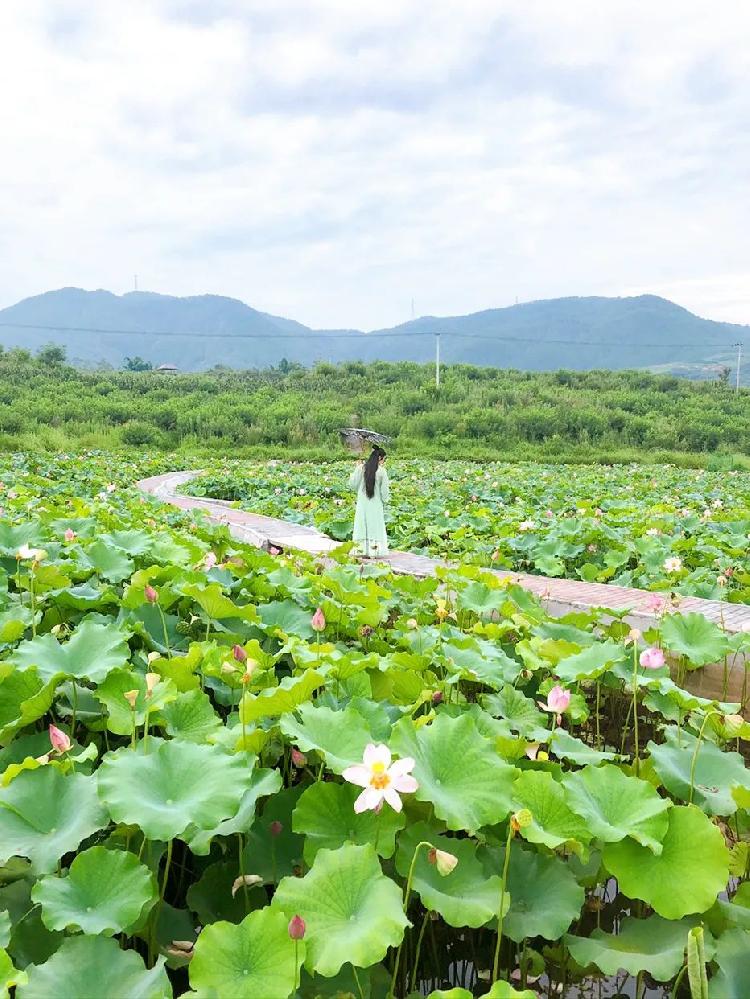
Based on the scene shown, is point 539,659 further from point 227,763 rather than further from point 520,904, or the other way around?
point 227,763

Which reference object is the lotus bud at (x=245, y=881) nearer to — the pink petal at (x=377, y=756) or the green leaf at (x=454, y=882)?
the green leaf at (x=454, y=882)

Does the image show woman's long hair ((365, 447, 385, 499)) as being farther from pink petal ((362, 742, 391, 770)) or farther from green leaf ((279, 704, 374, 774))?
pink petal ((362, 742, 391, 770))

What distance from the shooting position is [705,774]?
184 centimetres

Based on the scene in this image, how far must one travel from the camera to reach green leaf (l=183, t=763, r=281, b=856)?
140 cm

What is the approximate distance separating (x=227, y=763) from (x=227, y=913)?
1.13ft

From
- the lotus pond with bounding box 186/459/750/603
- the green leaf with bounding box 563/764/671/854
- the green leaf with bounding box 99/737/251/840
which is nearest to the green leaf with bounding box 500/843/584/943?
the green leaf with bounding box 563/764/671/854

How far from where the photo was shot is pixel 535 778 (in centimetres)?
156

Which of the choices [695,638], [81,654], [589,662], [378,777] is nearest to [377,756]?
[378,777]

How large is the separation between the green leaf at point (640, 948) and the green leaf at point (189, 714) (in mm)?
942

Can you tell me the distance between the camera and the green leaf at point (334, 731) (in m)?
1.60

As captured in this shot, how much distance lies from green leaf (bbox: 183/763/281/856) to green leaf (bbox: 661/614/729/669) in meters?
1.74

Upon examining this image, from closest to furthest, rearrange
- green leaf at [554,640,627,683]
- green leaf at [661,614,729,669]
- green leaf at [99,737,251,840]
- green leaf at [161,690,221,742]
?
green leaf at [99,737,251,840]
green leaf at [161,690,221,742]
green leaf at [554,640,627,683]
green leaf at [661,614,729,669]

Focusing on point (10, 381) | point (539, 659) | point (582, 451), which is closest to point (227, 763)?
point (539, 659)

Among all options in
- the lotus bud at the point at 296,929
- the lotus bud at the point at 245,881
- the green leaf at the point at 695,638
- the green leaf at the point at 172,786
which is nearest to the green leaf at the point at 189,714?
the green leaf at the point at 172,786
